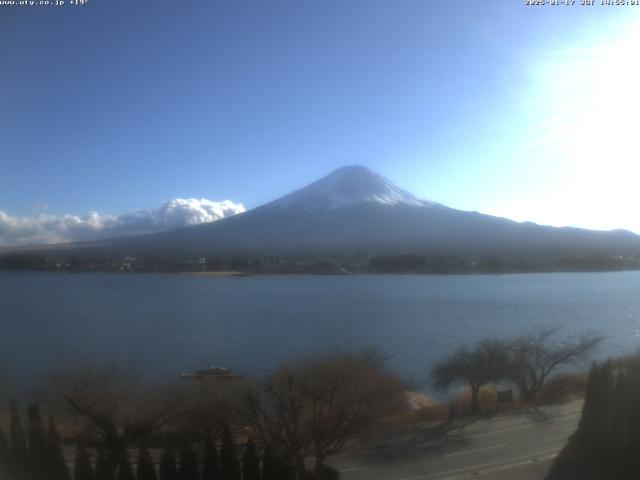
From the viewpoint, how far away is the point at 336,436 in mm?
3506

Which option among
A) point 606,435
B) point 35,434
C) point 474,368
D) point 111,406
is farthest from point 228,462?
point 474,368

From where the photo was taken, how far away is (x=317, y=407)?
3.65 metres

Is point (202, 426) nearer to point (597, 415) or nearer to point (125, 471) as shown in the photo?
point (125, 471)

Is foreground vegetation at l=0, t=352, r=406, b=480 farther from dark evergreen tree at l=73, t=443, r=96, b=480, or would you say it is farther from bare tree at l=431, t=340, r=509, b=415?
bare tree at l=431, t=340, r=509, b=415

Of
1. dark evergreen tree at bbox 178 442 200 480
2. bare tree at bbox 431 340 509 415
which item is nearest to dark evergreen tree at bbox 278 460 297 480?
dark evergreen tree at bbox 178 442 200 480

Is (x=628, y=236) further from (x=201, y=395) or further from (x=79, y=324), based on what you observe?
(x=201, y=395)

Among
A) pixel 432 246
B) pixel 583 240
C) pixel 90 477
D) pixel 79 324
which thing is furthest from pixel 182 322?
pixel 583 240

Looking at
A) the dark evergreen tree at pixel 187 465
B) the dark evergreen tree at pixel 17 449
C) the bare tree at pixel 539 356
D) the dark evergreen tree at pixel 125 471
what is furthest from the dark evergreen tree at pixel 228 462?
the bare tree at pixel 539 356

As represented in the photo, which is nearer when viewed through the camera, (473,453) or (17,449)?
(17,449)

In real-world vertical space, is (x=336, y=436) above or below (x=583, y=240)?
below

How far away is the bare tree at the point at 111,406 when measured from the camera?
353 cm

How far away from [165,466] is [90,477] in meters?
0.42

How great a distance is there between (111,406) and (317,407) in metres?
1.42

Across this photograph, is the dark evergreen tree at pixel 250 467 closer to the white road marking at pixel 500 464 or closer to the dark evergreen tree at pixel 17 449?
the white road marking at pixel 500 464
